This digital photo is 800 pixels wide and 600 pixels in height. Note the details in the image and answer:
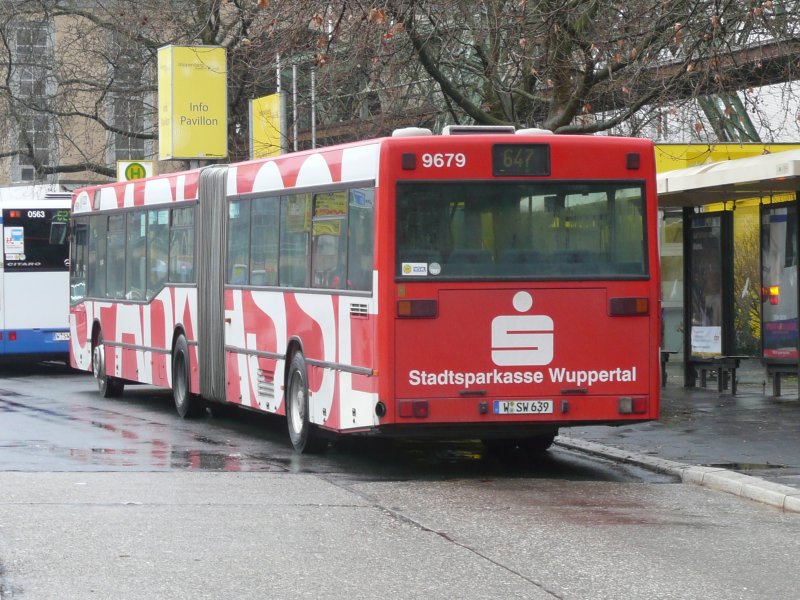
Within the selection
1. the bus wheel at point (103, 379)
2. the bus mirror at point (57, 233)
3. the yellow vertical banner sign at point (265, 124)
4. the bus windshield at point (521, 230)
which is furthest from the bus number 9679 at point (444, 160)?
the bus mirror at point (57, 233)

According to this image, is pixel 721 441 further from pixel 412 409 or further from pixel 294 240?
pixel 294 240

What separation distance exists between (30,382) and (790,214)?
12.5 metres

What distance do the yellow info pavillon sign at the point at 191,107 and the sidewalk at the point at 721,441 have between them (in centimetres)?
990

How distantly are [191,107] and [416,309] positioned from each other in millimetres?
15504

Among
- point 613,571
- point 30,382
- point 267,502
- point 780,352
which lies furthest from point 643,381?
point 30,382

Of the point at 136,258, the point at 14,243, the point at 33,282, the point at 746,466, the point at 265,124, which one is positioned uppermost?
the point at 265,124

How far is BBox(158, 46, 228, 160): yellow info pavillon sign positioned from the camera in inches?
1073

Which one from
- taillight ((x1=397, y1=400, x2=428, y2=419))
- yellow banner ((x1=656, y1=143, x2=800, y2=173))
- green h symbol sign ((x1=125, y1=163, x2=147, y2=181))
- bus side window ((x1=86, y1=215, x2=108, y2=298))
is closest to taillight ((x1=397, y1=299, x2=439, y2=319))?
taillight ((x1=397, y1=400, x2=428, y2=419))

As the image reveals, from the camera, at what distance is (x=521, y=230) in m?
13.0

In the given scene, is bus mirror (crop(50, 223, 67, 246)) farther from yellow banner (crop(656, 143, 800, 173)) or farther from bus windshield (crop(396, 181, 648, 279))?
bus windshield (crop(396, 181, 648, 279))

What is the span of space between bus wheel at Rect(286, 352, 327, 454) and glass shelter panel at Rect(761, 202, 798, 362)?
7890mm

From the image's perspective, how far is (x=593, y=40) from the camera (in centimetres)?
1723

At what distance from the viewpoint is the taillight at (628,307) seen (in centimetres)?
1309

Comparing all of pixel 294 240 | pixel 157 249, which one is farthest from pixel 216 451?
pixel 157 249
